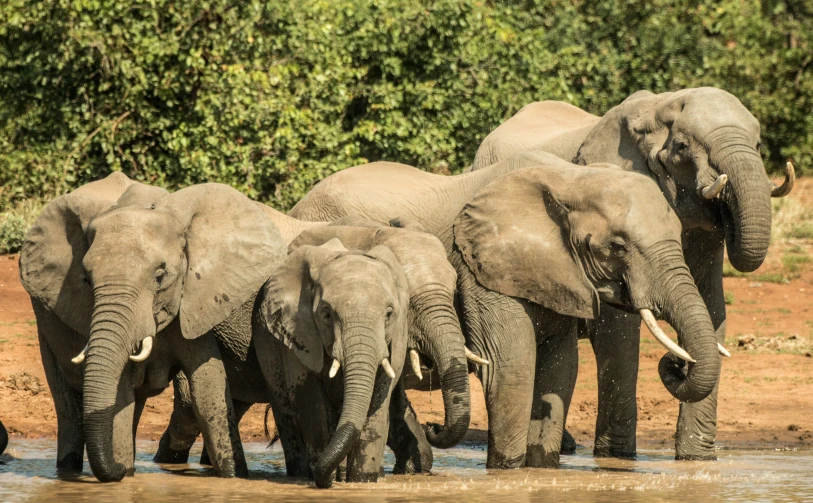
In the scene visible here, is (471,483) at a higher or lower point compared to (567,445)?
lower

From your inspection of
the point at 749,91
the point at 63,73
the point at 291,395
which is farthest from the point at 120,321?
the point at 749,91

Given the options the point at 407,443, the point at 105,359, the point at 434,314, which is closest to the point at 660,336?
the point at 434,314

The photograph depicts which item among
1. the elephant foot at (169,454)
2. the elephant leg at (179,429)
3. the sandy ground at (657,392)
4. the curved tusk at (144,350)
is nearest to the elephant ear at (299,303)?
the curved tusk at (144,350)

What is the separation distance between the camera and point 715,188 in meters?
9.71

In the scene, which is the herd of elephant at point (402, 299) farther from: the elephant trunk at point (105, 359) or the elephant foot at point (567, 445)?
the elephant foot at point (567, 445)

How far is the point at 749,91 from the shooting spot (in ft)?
74.5

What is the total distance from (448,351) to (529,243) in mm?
1118

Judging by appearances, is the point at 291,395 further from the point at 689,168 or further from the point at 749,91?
the point at 749,91

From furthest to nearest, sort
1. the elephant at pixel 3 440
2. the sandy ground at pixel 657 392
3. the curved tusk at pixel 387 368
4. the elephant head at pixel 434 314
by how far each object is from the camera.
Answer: the sandy ground at pixel 657 392, the elephant at pixel 3 440, the elephant head at pixel 434 314, the curved tusk at pixel 387 368

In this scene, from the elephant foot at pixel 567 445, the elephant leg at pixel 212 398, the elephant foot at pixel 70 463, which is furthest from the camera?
the elephant foot at pixel 567 445

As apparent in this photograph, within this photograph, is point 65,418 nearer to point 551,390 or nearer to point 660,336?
point 551,390

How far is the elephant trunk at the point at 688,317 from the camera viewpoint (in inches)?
353

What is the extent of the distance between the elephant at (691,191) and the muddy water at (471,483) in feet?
1.02

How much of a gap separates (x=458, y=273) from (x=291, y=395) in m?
1.39
